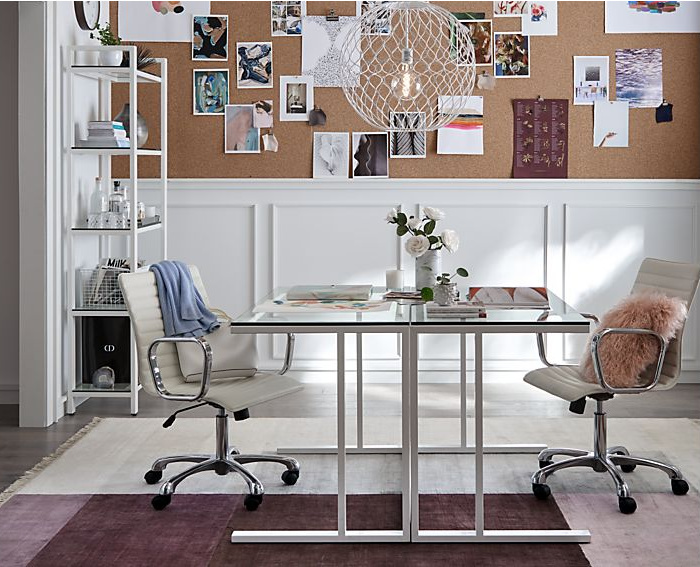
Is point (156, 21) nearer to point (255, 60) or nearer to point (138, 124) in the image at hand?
point (255, 60)

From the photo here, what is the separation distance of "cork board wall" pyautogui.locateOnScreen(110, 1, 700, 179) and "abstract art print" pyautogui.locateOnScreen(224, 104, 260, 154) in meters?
0.04

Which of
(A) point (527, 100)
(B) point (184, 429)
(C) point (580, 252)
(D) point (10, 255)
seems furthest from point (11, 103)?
(C) point (580, 252)

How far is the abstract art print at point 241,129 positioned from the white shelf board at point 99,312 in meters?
1.31

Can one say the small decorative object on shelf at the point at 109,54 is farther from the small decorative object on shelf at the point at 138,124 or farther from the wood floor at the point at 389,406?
the wood floor at the point at 389,406

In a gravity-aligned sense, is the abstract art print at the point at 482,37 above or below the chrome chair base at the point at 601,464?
above

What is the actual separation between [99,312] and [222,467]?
5.43ft

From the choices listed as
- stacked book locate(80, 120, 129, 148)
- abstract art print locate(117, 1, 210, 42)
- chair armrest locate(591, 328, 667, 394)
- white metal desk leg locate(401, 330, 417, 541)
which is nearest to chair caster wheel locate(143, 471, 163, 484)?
white metal desk leg locate(401, 330, 417, 541)

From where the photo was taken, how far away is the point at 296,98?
600 centimetres

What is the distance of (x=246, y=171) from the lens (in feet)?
19.9

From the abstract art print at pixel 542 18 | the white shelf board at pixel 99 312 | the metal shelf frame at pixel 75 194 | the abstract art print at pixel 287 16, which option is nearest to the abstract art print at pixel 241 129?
the abstract art print at pixel 287 16

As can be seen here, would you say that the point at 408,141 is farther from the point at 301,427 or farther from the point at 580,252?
the point at 301,427

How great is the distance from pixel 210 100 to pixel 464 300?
2.80m

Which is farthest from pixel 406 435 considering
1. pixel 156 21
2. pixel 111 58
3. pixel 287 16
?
pixel 156 21

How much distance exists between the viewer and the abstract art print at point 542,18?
591cm
